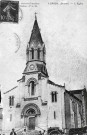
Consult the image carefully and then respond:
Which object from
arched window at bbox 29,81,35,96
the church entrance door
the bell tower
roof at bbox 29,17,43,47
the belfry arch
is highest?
roof at bbox 29,17,43,47

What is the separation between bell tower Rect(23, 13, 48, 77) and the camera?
19.7 ft

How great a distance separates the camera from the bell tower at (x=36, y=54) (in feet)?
19.7

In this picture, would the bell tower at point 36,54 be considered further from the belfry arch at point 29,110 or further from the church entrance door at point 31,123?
the church entrance door at point 31,123

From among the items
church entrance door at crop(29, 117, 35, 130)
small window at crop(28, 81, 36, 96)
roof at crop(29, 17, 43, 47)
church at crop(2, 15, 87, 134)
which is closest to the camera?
church at crop(2, 15, 87, 134)

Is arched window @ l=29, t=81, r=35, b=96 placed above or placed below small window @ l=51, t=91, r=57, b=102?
above

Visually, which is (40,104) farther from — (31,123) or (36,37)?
(36,37)

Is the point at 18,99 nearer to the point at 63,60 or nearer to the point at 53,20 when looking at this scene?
the point at 63,60

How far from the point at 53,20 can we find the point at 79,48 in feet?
2.74

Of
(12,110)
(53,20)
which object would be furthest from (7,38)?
(12,110)

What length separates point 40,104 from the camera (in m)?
5.84

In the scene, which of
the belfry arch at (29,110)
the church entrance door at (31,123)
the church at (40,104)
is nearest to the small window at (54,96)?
the church at (40,104)

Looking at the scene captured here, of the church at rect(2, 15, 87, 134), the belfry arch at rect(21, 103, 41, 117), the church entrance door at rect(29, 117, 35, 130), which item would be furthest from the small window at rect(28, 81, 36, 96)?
the church entrance door at rect(29, 117, 35, 130)

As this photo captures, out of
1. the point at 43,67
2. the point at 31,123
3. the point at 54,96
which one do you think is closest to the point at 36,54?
the point at 43,67

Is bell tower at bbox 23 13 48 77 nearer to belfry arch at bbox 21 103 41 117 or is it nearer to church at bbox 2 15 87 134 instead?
church at bbox 2 15 87 134
